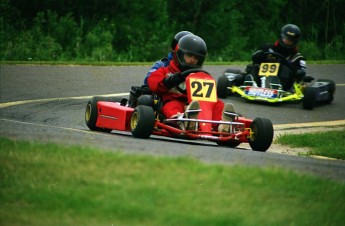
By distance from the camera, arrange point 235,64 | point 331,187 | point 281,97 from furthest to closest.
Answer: point 235,64 < point 281,97 < point 331,187

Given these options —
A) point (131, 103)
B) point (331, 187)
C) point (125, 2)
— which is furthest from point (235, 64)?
point (331, 187)

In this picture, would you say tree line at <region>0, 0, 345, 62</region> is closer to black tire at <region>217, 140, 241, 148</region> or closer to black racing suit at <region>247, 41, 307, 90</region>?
black racing suit at <region>247, 41, 307, 90</region>

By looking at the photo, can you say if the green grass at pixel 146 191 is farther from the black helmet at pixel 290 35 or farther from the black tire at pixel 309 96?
the black helmet at pixel 290 35

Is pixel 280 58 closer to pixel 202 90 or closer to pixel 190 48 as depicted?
pixel 190 48

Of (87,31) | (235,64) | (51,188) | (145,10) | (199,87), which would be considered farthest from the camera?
(145,10)

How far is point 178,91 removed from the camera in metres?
11.1

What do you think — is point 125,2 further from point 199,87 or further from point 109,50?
point 199,87

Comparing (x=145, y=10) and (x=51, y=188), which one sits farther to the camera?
(x=145, y=10)

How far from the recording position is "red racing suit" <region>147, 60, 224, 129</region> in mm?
10859

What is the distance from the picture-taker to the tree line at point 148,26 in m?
25.2

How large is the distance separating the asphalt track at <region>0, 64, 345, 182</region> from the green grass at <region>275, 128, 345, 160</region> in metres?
0.71

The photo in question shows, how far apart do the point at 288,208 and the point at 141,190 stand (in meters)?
1.01

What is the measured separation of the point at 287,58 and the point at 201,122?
7.70m

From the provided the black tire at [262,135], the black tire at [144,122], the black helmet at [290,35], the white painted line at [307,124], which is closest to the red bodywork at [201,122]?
the black tire at [262,135]
